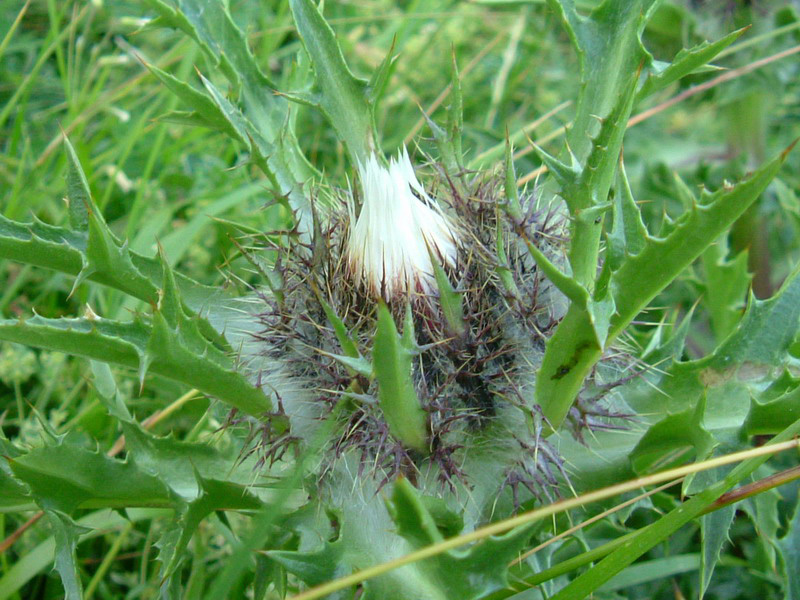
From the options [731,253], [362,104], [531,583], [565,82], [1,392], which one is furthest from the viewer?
[565,82]

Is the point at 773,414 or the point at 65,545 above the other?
the point at 65,545

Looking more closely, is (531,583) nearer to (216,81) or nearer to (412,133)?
(216,81)

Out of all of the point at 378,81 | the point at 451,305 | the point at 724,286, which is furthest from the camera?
the point at 724,286

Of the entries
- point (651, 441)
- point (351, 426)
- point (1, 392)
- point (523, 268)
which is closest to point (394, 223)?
point (523, 268)

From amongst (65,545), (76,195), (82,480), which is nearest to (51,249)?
(76,195)

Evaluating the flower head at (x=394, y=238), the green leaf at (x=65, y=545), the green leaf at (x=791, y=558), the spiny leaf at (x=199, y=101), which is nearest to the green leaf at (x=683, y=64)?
the flower head at (x=394, y=238)

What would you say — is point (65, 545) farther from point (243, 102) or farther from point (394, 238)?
point (243, 102)
